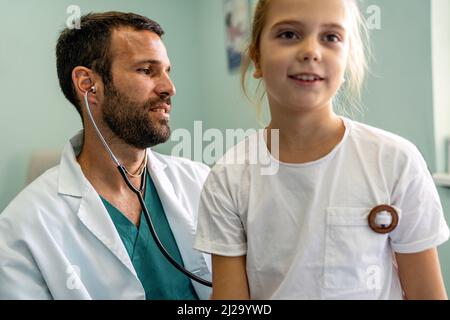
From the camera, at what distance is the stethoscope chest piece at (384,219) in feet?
1.72

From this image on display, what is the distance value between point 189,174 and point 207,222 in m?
0.43

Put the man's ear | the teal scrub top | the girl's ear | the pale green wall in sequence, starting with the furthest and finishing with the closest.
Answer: the pale green wall < the man's ear < the teal scrub top < the girl's ear

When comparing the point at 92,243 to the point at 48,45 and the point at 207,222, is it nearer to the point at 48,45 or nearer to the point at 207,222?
the point at 207,222

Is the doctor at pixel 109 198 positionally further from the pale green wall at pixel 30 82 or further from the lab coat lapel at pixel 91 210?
the pale green wall at pixel 30 82

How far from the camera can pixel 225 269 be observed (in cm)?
58

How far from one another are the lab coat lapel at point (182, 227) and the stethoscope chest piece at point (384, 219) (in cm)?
41

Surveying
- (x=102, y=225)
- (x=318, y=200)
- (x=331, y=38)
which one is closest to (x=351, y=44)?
(x=331, y=38)

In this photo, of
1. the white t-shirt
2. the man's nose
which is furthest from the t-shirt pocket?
the man's nose

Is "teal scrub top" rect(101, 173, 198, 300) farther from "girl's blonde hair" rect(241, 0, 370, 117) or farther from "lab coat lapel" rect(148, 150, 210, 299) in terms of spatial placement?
"girl's blonde hair" rect(241, 0, 370, 117)

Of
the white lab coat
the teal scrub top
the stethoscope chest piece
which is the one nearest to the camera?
the stethoscope chest piece

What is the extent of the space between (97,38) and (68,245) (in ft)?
1.40

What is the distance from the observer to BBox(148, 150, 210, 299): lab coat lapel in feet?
2.80

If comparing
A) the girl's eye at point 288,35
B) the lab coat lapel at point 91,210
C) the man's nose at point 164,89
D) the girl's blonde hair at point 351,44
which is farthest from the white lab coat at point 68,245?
the girl's eye at point 288,35

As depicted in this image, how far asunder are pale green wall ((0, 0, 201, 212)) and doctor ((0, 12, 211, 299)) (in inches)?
15.8
